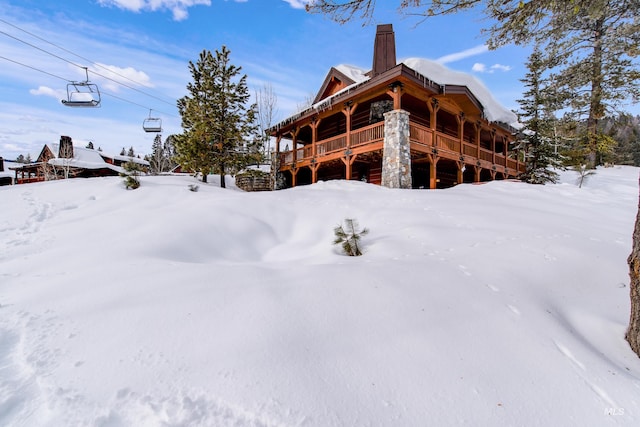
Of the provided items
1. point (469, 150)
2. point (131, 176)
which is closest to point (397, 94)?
point (469, 150)

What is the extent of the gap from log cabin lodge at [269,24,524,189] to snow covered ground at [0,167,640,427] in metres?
6.19

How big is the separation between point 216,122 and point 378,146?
21.8ft

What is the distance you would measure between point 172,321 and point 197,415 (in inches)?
32.4

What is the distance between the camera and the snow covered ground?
1.33 metres

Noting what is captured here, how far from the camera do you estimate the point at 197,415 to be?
1242 millimetres

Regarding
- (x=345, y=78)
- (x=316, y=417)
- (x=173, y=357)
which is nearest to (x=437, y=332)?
(x=316, y=417)

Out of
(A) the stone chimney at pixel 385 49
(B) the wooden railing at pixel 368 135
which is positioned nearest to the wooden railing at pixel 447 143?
(B) the wooden railing at pixel 368 135

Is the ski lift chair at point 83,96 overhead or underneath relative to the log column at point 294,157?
overhead

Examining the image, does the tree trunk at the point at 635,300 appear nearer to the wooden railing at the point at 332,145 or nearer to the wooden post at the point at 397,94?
the wooden post at the point at 397,94

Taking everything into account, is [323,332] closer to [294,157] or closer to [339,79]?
[294,157]

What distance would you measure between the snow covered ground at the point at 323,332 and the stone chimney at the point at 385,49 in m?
11.1

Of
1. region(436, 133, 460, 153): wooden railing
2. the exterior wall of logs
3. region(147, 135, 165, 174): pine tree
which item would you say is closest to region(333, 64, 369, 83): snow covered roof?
the exterior wall of logs

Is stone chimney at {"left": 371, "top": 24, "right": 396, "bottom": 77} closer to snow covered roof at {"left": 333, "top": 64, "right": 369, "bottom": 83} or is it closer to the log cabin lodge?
the log cabin lodge

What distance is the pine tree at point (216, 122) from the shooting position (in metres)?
10.8
